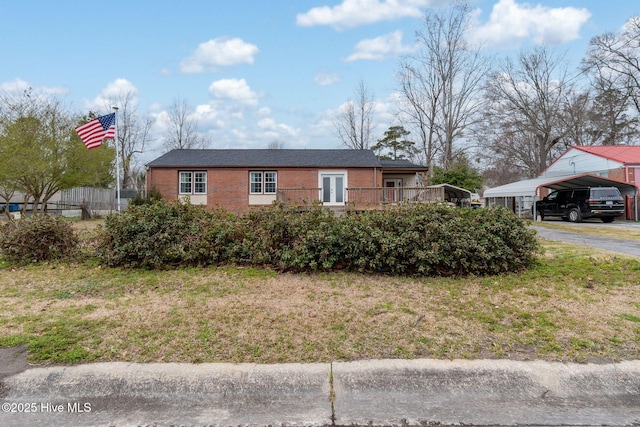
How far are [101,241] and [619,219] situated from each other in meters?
24.2

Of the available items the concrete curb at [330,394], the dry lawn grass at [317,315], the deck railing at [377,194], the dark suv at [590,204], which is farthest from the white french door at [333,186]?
the concrete curb at [330,394]

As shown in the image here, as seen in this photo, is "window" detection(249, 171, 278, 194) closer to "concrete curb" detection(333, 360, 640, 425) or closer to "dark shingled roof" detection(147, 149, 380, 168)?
"dark shingled roof" detection(147, 149, 380, 168)

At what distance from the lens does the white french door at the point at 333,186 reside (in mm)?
20594

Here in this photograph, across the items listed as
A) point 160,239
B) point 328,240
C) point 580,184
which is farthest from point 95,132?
point 580,184

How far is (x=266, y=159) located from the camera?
21.3 metres

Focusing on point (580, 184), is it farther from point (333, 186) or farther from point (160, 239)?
point (160, 239)

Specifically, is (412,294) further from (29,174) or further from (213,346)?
(29,174)

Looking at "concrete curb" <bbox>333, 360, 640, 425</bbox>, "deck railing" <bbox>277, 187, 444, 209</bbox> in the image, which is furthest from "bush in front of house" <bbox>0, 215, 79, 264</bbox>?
"deck railing" <bbox>277, 187, 444, 209</bbox>

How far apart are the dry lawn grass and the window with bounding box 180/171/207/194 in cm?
1544

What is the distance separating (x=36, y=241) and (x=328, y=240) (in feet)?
18.0

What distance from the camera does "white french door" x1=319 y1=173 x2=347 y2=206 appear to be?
2059 centimetres

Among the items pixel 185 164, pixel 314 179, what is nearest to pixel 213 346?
pixel 314 179

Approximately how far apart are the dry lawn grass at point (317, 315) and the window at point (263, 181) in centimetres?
1525

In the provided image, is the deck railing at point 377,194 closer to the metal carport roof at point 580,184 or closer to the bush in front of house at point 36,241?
the metal carport roof at point 580,184
